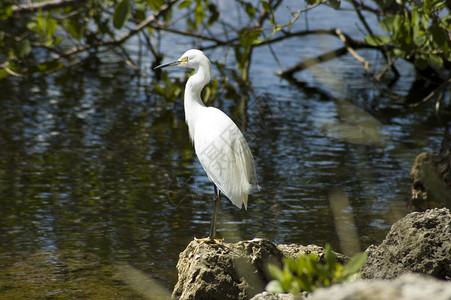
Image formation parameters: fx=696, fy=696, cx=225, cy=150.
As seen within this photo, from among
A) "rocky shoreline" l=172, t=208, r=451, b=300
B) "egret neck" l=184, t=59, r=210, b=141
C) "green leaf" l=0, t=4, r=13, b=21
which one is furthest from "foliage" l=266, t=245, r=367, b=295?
"green leaf" l=0, t=4, r=13, b=21

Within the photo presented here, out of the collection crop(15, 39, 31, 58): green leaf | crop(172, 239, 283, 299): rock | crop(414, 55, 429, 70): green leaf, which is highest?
crop(15, 39, 31, 58): green leaf

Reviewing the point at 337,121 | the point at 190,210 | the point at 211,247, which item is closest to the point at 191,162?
the point at 190,210

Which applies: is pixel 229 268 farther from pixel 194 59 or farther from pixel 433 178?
pixel 433 178

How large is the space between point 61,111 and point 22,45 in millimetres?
1948

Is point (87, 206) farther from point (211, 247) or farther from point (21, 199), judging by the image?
point (211, 247)

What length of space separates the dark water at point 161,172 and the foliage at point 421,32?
1335 millimetres

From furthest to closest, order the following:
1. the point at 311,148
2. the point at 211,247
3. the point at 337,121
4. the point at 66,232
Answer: the point at 337,121 < the point at 311,148 < the point at 66,232 < the point at 211,247

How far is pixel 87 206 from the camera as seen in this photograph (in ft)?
21.7

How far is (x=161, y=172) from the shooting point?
7.65 meters

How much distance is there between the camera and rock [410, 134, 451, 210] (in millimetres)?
6953

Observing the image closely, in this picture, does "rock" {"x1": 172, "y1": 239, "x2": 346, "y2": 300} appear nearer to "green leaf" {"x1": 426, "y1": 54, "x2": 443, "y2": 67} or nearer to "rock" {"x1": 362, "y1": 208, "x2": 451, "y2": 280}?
"rock" {"x1": 362, "y1": 208, "x2": 451, "y2": 280}

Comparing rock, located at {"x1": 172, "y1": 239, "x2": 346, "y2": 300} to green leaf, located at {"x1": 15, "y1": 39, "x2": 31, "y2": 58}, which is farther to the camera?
green leaf, located at {"x1": 15, "y1": 39, "x2": 31, "y2": 58}

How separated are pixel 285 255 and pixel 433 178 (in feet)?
9.92

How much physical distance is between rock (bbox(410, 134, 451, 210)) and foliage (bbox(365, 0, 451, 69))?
105cm
